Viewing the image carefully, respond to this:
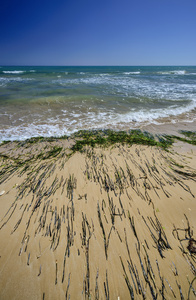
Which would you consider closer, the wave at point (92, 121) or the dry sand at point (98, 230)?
the dry sand at point (98, 230)

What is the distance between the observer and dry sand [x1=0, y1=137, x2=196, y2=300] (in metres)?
1.79

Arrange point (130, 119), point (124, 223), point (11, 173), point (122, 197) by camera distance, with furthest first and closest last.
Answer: point (130, 119) → point (11, 173) → point (122, 197) → point (124, 223)

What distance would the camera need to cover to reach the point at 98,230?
2340mm

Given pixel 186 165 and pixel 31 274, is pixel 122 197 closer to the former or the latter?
pixel 31 274

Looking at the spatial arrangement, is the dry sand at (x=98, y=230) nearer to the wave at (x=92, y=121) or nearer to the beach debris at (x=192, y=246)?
the beach debris at (x=192, y=246)

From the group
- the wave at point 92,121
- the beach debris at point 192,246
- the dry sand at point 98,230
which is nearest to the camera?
the dry sand at point 98,230

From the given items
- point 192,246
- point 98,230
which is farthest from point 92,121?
point 192,246

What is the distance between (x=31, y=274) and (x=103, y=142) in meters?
4.08

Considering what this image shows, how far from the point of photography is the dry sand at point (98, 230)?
1.79 meters

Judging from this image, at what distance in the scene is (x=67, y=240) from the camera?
7.25 ft

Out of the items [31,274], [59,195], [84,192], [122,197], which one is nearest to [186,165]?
[122,197]

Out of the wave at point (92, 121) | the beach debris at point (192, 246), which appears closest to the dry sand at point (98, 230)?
the beach debris at point (192, 246)

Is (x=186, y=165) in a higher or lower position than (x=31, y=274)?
higher

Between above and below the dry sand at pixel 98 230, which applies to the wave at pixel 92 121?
above
